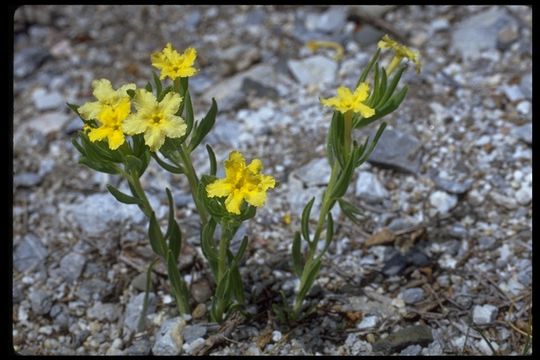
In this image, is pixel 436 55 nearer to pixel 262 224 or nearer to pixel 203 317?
pixel 262 224

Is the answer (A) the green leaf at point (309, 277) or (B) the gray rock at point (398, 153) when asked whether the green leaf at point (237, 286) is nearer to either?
(A) the green leaf at point (309, 277)

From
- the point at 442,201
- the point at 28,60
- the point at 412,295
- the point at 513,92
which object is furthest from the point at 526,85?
the point at 28,60

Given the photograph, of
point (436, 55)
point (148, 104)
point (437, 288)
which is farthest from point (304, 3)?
point (148, 104)

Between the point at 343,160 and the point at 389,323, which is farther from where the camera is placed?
the point at 389,323

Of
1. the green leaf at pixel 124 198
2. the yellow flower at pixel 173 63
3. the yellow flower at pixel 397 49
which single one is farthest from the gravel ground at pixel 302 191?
the yellow flower at pixel 173 63

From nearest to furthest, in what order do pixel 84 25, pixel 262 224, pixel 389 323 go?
1. pixel 389 323
2. pixel 262 224
3. pixel 84 25

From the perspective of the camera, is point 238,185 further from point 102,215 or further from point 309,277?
point 102,215

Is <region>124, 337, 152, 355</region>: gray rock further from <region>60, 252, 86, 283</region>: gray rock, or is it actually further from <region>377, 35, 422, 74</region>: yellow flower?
<region>377, 35, 422, 74</region>: yellow flower
